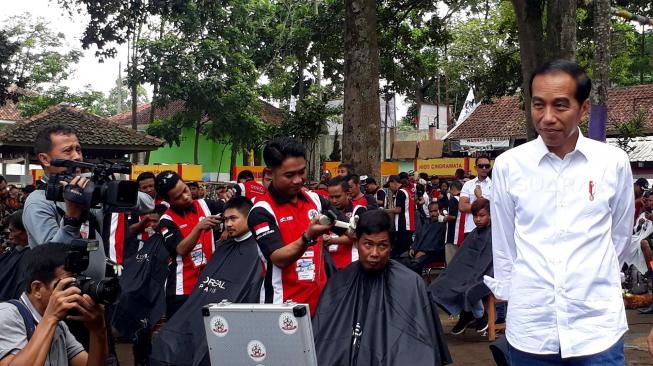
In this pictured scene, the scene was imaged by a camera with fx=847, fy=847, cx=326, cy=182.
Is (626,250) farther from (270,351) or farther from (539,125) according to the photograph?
(270,351)

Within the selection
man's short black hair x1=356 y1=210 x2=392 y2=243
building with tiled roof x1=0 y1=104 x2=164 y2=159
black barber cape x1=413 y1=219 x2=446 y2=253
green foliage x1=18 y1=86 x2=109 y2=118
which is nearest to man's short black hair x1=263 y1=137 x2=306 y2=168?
man's short black hair x1=356 y1=210 x2=392 y2=243

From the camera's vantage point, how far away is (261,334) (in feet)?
13.7

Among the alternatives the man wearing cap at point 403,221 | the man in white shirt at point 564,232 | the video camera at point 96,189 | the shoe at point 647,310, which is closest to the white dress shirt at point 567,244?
the man in white shirt at point 564,232

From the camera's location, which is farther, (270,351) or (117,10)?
(117,10)

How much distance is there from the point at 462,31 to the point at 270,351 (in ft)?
114

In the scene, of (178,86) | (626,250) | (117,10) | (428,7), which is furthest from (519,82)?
(626,250)

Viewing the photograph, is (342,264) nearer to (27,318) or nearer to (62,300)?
(27,318)

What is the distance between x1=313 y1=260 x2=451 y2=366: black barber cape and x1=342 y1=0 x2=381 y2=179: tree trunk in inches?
313

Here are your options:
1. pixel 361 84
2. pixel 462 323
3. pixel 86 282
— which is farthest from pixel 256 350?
pixel 361 84

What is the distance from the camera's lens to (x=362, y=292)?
4941 millimetres

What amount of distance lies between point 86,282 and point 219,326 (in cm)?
109

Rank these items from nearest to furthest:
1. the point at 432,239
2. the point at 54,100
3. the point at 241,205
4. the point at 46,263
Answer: the point at 46,263 < the point at 241,205 < the point at 432,239 < the point at 54,100

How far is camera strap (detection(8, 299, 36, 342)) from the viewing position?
11.9ft

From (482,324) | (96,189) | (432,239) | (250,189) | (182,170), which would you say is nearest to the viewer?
(96,189)
